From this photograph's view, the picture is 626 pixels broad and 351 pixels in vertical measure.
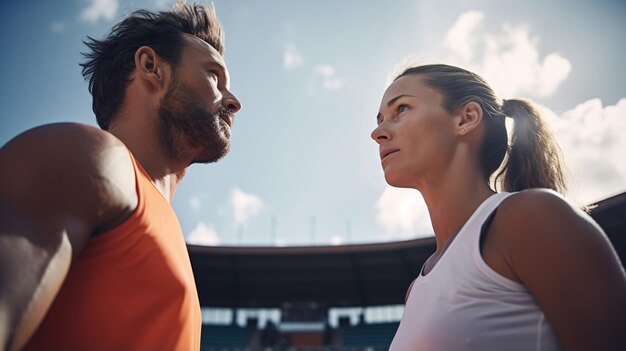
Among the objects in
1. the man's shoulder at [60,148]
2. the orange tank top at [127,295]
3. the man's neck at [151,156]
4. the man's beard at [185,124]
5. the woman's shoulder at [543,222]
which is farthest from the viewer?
the man's beard at [185,124]

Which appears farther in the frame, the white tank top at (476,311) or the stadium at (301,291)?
the stadium at (301,291)

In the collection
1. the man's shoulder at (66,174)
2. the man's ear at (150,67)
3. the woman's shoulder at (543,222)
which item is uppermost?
the man's ear at (150,67)

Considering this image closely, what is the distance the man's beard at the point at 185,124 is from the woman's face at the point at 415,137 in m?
0.92

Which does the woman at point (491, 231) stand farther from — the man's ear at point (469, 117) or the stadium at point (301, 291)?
the stadium at point (301, 291)

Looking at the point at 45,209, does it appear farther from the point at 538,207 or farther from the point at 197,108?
the point at 538,207

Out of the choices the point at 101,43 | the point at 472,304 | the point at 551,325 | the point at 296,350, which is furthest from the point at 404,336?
the point at 296,350

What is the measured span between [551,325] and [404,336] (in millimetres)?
610

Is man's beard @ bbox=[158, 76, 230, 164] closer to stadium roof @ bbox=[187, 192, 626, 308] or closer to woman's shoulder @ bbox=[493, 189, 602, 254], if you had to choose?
woman's shoulder @ bbox=[493, 189, 602, 254]

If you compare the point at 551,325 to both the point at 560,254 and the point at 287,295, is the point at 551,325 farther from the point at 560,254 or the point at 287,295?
the point at 287,295

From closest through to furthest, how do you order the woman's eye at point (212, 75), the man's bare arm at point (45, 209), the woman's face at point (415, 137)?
the man's bare arm at point (45, 209), the woman's face at point (415, 137), the woman's eye at point (212, 75)

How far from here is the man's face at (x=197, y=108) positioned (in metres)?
2.26

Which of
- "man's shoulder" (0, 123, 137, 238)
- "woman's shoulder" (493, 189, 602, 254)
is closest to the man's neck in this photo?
"man's shoulder" (0, 123, 137, 238)

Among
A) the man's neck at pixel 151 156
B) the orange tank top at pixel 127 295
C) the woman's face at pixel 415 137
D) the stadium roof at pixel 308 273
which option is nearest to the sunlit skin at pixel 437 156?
the woman's face at pixel 415 137

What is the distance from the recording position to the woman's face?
2.34 meters
